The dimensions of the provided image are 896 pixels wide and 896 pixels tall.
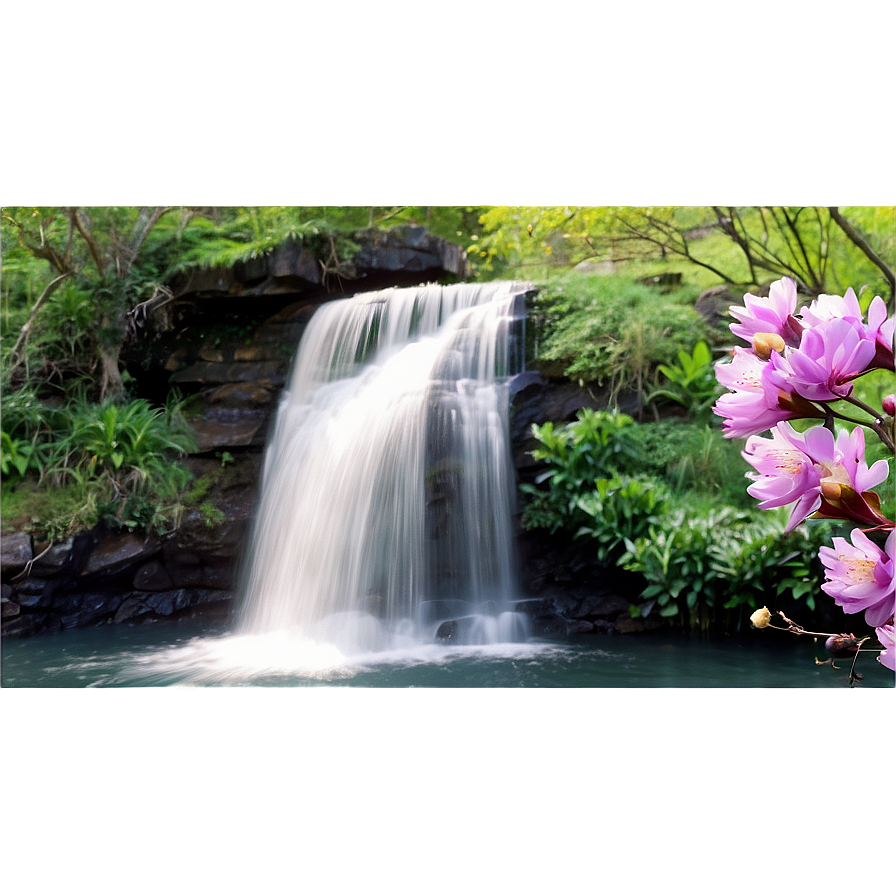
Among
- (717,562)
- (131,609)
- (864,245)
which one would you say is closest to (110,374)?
(131,609)

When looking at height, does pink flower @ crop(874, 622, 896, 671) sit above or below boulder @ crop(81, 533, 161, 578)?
above

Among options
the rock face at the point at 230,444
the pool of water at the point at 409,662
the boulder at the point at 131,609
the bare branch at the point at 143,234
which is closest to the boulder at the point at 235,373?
the rock face at the point at 230,444

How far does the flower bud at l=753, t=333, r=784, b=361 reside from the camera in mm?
477

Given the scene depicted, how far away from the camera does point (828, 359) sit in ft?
1.54

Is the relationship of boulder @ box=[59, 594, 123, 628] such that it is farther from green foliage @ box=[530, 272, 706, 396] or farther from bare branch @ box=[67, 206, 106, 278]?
green foliage @ box=[530, 272, 706, 396]

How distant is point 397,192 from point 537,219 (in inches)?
45.9

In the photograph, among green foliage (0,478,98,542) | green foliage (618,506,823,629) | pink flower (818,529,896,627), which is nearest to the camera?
pink flower (818,529,896,627)

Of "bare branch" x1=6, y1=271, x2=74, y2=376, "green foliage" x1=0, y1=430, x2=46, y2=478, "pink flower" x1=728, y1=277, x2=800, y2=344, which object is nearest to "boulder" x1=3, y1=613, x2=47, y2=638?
"green foliage" x1=0, y1=430, x2=46, y2=478

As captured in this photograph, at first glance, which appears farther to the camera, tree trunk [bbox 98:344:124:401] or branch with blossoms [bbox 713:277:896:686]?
tree trunk [bbox 98:344:124:401]

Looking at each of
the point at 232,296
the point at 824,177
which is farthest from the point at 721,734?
the point at 232,296

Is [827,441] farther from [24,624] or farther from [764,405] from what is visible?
[24,624]

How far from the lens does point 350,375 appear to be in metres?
3.54

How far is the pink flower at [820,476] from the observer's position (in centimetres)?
46

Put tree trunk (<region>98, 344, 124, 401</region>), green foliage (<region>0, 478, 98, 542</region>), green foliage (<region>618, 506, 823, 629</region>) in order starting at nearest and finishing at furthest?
green foliage (<region>618, 506, 823, 629</region>)
green foliage (<region>0, 478, 98, 542</region>)
tree trunk (<region>98, 344, 124, 401</region>)
